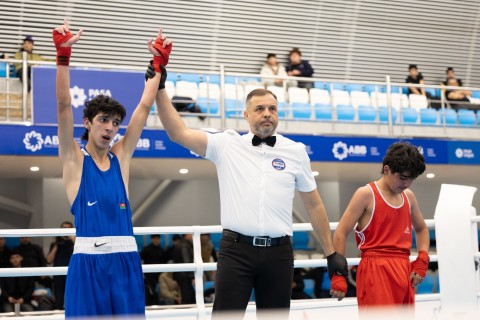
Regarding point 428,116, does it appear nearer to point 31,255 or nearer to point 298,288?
point 298,288

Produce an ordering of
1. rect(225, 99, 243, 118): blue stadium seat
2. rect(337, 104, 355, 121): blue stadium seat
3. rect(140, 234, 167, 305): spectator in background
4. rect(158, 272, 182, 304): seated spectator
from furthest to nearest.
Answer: rect(337, 104, 355, 121): blue stadium seat
rect(225, 99, 243, 118): blue stadium seat
rect(140, 234, 167, 305): spectator in background
rect(158, 272, 182, 304): seated spectator

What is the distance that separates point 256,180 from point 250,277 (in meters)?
0.55

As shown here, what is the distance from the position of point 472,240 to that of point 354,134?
6.96m

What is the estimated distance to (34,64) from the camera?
477 inches

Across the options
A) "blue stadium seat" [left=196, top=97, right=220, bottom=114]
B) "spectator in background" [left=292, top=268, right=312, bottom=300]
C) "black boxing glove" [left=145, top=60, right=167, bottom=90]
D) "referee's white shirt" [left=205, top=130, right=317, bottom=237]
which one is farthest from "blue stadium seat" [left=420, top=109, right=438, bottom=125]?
"black boxing glove" [left=145, top=60, right=167, bottom=90]

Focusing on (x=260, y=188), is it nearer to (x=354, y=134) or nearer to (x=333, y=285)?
(x=333, y=285)

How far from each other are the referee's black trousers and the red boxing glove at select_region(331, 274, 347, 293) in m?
0.39

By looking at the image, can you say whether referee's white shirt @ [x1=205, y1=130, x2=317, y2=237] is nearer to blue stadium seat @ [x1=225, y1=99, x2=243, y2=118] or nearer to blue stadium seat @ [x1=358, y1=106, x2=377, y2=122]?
blue stadium seat @ [x1=225, y1=99, x2=243, y2=118]

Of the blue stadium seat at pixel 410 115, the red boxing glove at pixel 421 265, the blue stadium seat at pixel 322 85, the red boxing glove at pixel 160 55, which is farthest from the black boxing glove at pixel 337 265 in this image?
the blue stadium seat at pixel 322 85

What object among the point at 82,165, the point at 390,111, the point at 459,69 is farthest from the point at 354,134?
the point at 82,165

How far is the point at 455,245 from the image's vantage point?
21.5ft

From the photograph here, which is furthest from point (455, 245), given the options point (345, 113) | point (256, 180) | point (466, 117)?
point (466, 117)

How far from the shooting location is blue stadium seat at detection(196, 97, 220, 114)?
13039 millimetres

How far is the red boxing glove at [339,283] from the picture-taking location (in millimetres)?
4770
